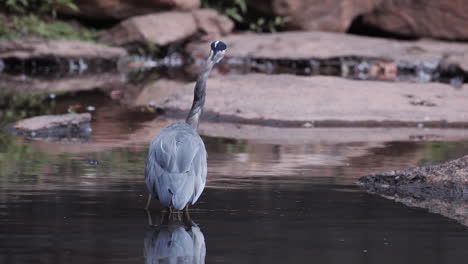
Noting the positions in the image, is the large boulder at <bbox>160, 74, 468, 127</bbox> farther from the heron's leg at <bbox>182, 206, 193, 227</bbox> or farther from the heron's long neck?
the heron's leg at <bbox>182, 206, 193, 227</bbox>

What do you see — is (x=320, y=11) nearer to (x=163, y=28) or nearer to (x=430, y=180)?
(x=163, y=28)

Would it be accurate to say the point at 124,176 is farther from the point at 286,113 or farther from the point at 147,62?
the point at 147,62

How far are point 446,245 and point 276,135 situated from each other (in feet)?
17.7

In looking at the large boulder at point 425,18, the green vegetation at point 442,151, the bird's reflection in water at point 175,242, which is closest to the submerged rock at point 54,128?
the green vegetation at point 442,151

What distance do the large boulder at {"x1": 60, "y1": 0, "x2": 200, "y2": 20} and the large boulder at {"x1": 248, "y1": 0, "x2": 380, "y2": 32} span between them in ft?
6.77

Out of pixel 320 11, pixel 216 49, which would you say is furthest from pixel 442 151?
pixel 320 11

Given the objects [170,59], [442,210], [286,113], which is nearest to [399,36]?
[170,59]

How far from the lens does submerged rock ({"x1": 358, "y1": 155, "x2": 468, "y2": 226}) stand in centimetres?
709

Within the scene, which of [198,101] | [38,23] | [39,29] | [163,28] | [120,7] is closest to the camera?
[198,101]

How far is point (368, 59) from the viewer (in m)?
20.9

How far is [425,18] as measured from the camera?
23062mm

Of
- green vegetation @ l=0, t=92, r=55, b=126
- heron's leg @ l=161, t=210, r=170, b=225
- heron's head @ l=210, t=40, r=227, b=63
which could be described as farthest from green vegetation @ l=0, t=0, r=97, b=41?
heron's leg @ l=161, t=210, r=170, b=225

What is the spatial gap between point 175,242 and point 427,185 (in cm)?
250

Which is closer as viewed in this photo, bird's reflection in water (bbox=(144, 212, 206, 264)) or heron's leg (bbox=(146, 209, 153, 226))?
bird's reflection in water (bbox=(144, 212, 206, 264))
